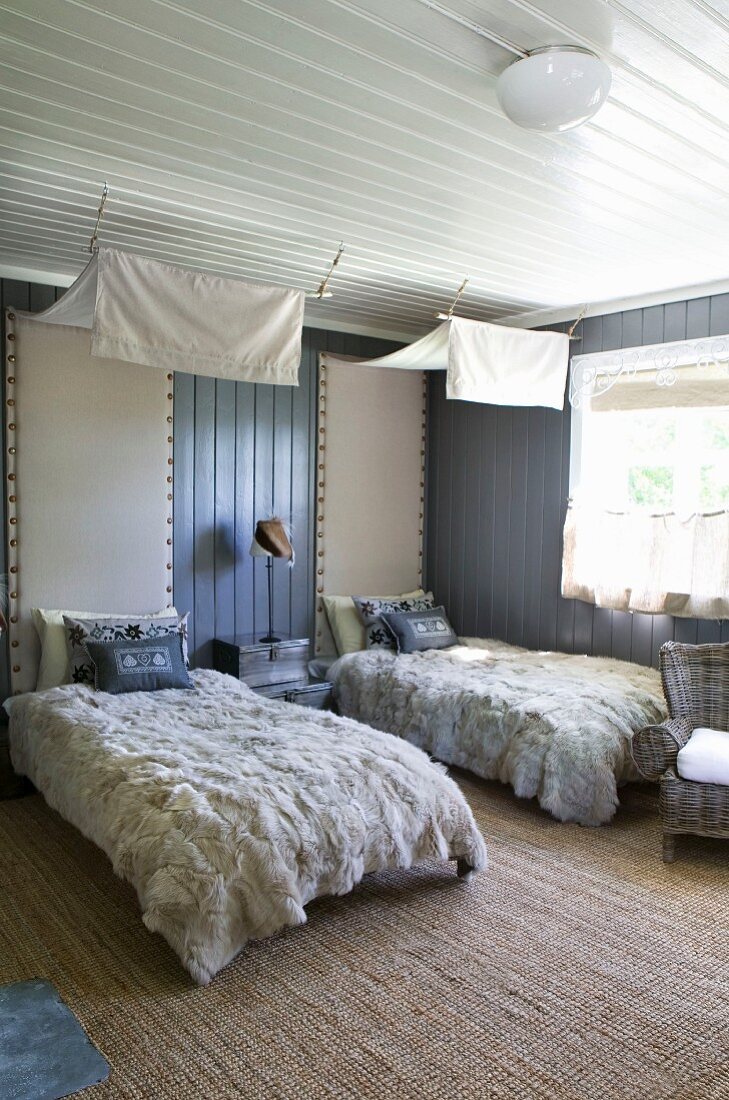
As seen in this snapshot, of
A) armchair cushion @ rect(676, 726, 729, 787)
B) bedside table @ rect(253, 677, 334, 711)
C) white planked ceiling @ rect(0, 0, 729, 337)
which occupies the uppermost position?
white planked ceiling @ rect(0, 0, 729, 337)

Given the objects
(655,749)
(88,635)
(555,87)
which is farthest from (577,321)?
(88,635)

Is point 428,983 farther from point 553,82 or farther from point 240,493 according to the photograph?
point 240,493

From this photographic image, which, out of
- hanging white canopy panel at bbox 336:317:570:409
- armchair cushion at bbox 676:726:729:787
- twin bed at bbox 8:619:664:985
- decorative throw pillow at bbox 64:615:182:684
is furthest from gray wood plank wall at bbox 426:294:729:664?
decorative throw pillow at bbox 64:615:182:684

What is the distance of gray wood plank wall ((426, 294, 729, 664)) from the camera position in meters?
4.74

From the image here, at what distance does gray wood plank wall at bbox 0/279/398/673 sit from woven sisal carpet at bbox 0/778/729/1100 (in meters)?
1.86

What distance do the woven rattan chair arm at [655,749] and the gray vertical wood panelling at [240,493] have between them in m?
2.50

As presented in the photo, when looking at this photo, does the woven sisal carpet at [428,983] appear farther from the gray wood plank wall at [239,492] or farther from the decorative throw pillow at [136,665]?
the gray wood plank wall at [239,492]

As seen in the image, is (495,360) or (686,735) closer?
(686,735)

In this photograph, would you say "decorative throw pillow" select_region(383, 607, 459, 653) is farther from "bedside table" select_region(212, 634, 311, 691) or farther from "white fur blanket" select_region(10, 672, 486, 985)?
"white fur blanket" select_region(10, 672, 486, 985)

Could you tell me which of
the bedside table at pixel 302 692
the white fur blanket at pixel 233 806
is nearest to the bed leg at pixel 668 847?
the white fur blanket at pixel 233 806

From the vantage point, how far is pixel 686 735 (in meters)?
3.60

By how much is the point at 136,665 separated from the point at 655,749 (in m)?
2.34

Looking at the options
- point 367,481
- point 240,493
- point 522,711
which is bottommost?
point 522,711

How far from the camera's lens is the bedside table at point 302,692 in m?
4.77
